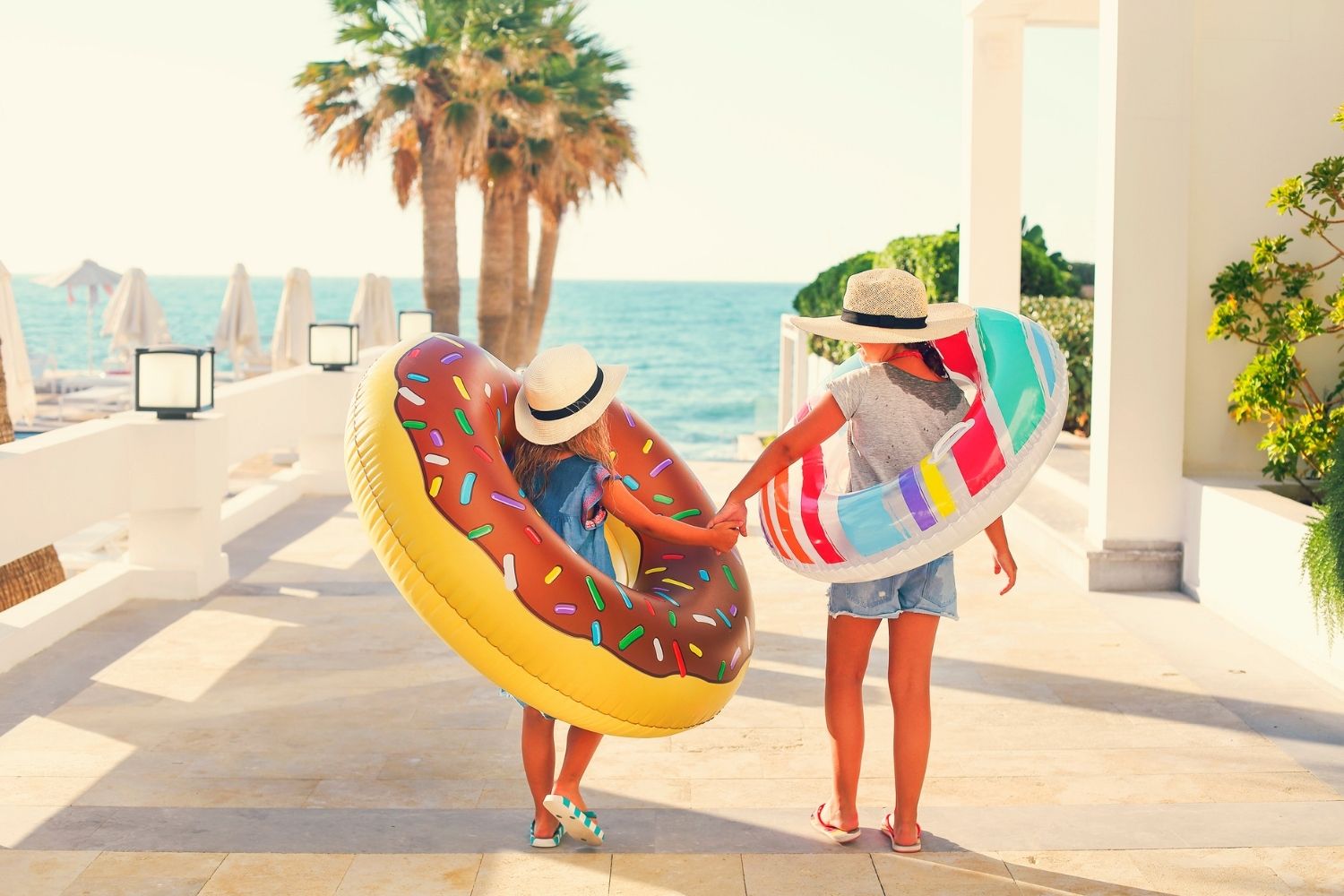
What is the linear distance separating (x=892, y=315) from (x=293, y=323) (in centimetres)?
1421

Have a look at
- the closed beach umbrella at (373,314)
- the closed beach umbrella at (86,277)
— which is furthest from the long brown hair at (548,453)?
the closed beach umbrella at (86,277)

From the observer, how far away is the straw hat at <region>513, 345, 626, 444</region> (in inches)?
141

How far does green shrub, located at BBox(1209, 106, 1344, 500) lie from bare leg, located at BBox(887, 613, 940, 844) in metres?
3.56

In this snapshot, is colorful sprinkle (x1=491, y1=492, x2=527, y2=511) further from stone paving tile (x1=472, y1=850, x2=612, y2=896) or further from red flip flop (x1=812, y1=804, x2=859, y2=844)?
red flip flop (x1=812, y1=804, x2=859, y2=844)

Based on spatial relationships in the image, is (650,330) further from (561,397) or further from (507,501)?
(507,501)

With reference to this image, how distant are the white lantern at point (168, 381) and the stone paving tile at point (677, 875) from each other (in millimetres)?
4159

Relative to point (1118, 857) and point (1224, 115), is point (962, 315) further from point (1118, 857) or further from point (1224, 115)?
point (1224, 115)

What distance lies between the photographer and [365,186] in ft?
238

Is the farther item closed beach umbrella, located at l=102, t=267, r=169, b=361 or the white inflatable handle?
closed beach umbrella, located at l=102, t=267, r=169, b=361

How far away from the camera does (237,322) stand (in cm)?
1845

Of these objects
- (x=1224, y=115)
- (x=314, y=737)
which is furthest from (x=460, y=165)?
(x=314, y=737)

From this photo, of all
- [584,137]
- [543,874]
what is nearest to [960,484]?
[543,874]

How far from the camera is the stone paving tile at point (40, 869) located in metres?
3.56

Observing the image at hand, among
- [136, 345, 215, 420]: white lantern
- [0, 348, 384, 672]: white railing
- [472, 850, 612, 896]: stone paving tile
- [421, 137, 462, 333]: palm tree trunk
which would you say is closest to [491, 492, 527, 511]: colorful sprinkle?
[472, 850, 612, 896]: stone paving tile
